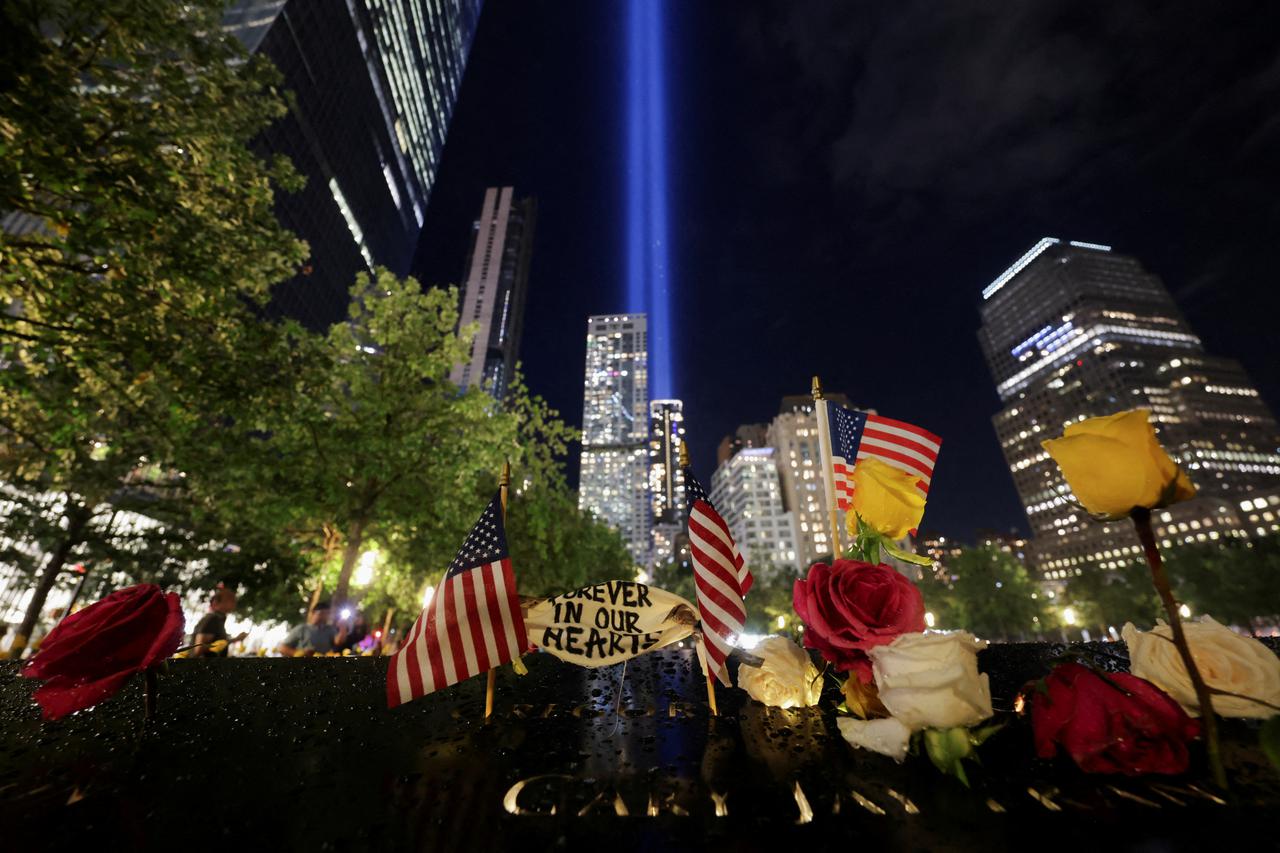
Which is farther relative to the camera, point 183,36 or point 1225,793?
point 183,36

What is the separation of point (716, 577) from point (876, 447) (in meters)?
1.70

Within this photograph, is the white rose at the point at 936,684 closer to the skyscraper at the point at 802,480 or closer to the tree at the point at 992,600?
the tree at the point at 992,600

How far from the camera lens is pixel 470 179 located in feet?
305

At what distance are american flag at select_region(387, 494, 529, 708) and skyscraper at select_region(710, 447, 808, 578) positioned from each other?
10947cm

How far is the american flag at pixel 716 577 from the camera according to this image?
2578mm

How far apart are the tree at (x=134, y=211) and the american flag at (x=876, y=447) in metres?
7.81

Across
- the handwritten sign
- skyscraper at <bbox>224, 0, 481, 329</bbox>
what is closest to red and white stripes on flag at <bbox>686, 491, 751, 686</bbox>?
the handwritten sign

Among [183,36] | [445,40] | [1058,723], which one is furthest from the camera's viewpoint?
[445,40]

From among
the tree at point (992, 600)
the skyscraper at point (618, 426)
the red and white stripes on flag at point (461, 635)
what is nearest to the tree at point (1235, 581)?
the tree at point (992, 600)

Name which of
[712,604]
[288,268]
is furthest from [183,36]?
[712,604]

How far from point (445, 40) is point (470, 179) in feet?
76.6

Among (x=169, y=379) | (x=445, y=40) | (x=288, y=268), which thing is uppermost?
(x=445, y=40)

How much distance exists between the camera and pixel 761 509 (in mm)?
117938

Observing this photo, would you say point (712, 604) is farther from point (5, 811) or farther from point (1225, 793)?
point (5, 811)
